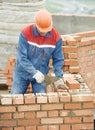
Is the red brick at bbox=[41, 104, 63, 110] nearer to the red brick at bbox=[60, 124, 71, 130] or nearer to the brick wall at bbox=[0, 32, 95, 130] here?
the brick wall at bbox=[0, 32, 95, 130]

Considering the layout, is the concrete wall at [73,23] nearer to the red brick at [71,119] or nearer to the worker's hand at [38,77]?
the worker's hand at [38,77]

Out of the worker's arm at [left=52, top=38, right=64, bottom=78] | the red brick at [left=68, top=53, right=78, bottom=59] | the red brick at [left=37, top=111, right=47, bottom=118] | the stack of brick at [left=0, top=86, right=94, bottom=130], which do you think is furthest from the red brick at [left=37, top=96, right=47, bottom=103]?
the red brick at [left=68, top=53, right=78, bottom=59]

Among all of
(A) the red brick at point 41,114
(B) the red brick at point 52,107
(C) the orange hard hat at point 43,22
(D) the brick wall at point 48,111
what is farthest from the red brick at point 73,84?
(C) the orange hard hat at point 43,22

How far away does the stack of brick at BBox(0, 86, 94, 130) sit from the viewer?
3.70 metres

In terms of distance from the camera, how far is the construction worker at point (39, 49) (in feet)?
13.7

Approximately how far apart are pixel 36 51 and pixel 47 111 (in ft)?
2.84

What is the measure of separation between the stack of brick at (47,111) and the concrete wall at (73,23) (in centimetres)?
577

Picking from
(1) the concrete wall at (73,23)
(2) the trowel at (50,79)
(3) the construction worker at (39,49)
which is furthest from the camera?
(1) the concrete wall at (73,23)

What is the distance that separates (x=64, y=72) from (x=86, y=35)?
136 cm

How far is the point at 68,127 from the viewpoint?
379 centimetres

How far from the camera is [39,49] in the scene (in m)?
4.29

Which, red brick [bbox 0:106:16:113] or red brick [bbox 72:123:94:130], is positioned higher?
red brick [bbox 0:106:16:113]

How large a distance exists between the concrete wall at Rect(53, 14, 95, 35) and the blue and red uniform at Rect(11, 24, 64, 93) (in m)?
5.02

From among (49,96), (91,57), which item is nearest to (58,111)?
Answer: (49,96)
